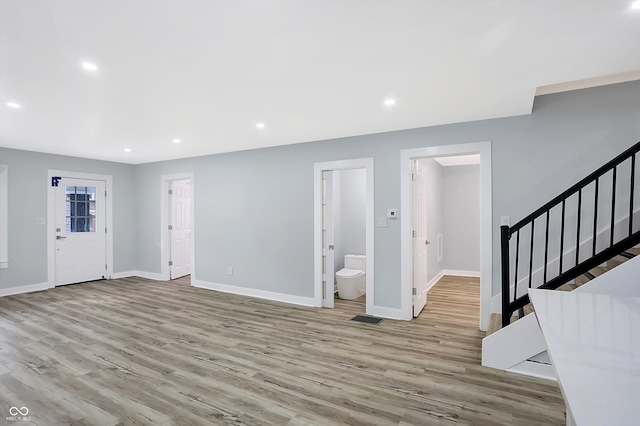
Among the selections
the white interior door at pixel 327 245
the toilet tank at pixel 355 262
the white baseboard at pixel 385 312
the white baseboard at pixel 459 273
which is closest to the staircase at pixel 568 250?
the white baseboard at pixel 385 312

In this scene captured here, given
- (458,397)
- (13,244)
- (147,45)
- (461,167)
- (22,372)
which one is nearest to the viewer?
(147,45)

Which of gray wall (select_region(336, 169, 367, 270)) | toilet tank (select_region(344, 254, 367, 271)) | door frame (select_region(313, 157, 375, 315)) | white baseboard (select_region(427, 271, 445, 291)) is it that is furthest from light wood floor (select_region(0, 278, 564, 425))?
gray wall (select_region(336, 169, 367, 270))

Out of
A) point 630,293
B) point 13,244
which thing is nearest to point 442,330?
point 630,293

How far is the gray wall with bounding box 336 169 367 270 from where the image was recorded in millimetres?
6008

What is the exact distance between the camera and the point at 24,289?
5707 mm

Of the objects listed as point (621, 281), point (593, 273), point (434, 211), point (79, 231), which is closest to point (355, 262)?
point (434, 211)

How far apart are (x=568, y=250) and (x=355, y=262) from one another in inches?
120

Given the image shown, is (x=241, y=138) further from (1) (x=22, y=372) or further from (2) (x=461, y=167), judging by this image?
(2) (x=461, y=167)

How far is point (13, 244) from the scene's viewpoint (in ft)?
18.3

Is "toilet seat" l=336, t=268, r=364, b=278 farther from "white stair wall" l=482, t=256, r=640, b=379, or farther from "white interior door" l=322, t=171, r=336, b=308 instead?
"white stair wall" l=482, t=256, r=640, b=379

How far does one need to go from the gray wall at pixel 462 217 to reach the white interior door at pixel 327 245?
3.80 m

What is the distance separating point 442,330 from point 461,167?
4.69m

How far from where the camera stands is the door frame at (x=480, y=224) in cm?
374

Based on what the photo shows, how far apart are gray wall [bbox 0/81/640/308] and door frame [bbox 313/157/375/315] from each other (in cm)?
8
